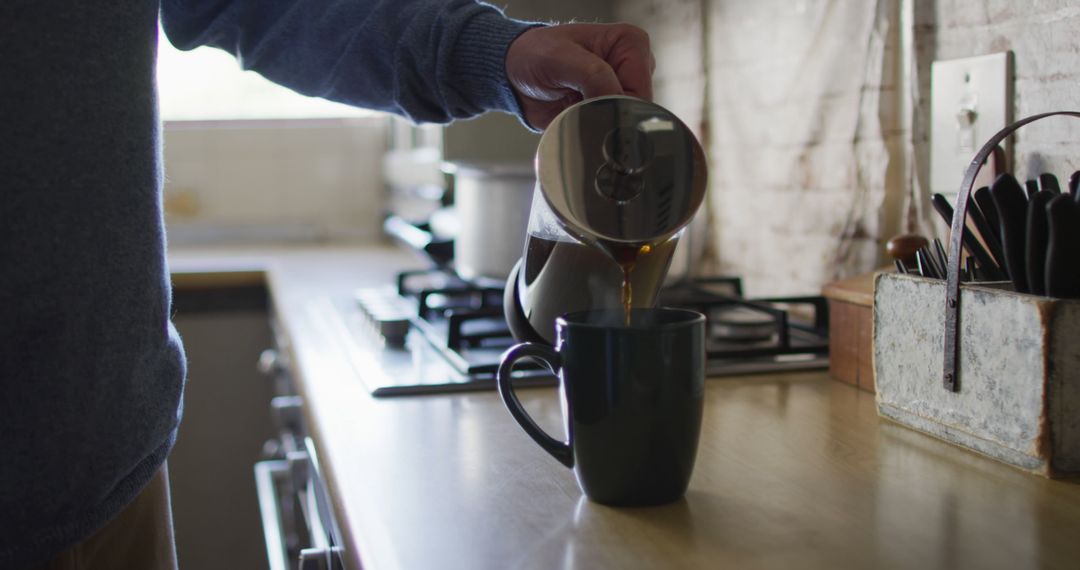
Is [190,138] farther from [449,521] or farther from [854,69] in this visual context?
[449,521]

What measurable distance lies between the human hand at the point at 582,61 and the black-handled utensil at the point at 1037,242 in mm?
267

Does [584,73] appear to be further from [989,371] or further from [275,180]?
[275,180]

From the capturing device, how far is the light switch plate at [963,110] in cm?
89

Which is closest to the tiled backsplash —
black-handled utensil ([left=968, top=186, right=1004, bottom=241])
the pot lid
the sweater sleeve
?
the pot lid

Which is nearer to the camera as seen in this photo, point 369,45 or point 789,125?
point 369,45

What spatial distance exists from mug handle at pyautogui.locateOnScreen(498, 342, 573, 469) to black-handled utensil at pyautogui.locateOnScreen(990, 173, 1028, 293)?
A: 1.02 feet

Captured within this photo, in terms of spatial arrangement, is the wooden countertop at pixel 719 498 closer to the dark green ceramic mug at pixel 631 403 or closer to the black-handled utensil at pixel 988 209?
the dark green ceramic mug at pixel 631 403

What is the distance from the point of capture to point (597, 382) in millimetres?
596

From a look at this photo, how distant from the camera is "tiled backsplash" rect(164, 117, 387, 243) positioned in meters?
2.62

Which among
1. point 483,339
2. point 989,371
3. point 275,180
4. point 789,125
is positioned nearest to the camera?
point 989,371

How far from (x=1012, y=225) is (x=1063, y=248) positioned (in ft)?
0.20

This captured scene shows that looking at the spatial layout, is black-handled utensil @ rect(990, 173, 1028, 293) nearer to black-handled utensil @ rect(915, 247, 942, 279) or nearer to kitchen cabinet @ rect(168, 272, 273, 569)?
black-handled utensil @ rect(915, 247, 942, 279)

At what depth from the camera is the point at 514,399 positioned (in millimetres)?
650

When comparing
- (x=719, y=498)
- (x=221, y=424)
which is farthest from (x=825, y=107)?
(x=221, y=424)
